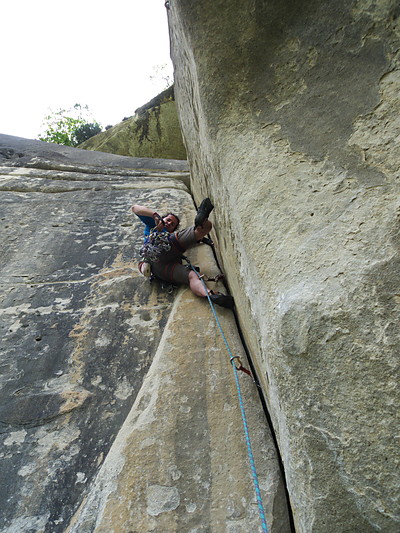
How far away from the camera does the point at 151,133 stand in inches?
384

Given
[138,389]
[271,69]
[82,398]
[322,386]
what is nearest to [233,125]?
[271,69]

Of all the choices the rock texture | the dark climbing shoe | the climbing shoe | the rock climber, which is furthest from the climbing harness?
the rock texture

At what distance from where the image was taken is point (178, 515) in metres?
1.69

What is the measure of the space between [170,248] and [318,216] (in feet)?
6.65

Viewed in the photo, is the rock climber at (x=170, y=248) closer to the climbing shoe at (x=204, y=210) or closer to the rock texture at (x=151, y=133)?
the climbing shoe at (x=204, y=210)

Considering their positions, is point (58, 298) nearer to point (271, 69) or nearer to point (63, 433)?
point (63, 433)

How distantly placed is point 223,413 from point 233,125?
1.68 meters

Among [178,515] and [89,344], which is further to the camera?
[89,344]

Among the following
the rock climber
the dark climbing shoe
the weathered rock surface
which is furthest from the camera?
the rock climber

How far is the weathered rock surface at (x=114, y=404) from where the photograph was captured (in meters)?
1.75

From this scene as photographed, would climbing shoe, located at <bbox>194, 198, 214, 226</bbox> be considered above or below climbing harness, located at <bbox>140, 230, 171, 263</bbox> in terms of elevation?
above

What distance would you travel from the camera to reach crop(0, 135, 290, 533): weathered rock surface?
5.74ft

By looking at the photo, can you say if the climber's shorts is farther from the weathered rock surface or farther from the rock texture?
the rock texture

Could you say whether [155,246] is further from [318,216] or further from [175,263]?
[318,216]
